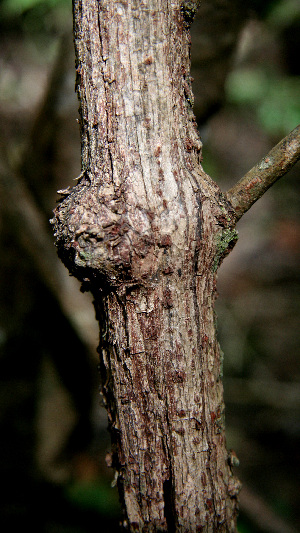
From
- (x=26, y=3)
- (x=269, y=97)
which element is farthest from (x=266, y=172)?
(x=269, y=97)

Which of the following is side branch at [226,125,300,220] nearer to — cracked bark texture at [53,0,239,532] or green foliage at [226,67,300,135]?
cracked bark texture at [53,0,239,532]

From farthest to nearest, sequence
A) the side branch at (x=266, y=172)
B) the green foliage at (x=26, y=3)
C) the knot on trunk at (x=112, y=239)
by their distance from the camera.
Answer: the green foliage at (x=26, y=3) < the side branch at (x=266, y=172) < the knot on trunk at (x=112, y=239)

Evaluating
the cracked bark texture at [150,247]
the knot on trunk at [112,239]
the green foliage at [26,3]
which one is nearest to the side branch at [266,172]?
the cracked bark texture at [150,247]

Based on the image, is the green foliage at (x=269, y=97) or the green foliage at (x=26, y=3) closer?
the green foliage at (x=26, y=3)

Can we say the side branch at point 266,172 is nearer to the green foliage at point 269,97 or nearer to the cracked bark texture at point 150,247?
the cracked bark texture at point 150,247

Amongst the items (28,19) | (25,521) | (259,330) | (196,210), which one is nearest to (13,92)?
(28,19)

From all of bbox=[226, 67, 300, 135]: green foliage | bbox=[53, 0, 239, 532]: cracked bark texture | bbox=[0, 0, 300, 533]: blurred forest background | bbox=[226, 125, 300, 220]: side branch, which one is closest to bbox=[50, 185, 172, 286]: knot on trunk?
bbox=[53, 0, 239, 532]: cracked bark texture
